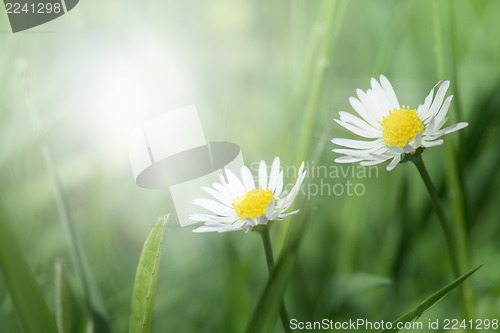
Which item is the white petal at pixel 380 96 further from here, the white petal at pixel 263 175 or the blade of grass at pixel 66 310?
the blade of grass at pixel 66 310

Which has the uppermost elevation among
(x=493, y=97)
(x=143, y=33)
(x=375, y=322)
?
(x=143, y=33)

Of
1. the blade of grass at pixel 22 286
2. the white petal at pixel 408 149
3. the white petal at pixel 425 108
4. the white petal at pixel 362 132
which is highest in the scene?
the white petal at pixel 425 108

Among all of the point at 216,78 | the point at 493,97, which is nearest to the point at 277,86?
the point at 216,78

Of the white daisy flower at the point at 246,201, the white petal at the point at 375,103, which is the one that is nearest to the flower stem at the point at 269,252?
the white daisy flower at the point at 246,201

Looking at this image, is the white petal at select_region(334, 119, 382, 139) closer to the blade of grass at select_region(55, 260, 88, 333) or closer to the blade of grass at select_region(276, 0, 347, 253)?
the blade of grass at select_region(276, 0, 347, 253)

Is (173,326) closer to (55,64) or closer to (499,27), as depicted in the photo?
(55,64)
